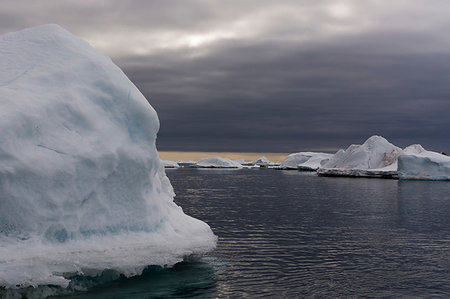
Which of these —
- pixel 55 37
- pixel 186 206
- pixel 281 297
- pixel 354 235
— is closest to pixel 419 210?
pixel 354 235

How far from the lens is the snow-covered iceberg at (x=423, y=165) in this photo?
88.6 m

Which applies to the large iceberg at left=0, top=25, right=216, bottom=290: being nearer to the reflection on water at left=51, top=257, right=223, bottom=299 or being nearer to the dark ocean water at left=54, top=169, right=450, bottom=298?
the reflection on water at left=51, top=257, right=223, bottom=299

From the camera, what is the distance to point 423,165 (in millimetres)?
90125

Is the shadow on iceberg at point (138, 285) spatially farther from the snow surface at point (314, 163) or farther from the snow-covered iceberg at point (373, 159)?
the snow surface at point (314, 163)

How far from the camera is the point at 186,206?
40812 millimetres

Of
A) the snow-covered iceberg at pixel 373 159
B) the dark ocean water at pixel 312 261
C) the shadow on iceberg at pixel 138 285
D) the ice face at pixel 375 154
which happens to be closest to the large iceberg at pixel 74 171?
the shadow on iceberg at pixel 138 285

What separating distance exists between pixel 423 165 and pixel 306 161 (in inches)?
3396

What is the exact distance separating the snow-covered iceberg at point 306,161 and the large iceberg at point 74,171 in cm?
13525

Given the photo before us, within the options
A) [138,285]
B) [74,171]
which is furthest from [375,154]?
[74,171]

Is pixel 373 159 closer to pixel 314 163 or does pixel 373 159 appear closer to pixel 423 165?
pixel 423 165

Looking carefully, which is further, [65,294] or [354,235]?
[354,235]

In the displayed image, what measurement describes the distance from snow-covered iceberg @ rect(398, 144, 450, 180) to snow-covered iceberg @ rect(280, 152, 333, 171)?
173ft

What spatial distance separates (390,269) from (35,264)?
12566 millimetres

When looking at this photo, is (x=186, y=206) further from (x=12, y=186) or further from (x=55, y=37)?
(x=12, y=186)
